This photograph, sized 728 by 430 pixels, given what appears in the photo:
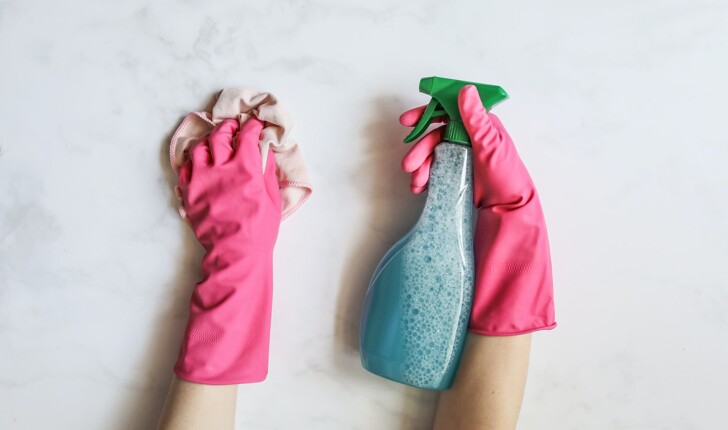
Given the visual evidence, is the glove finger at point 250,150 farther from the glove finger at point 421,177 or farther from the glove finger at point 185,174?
the glove finger at point 421,177

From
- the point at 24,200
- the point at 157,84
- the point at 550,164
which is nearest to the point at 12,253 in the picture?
the point at 24,200

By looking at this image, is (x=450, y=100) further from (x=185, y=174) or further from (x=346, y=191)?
(x=185, y=174)

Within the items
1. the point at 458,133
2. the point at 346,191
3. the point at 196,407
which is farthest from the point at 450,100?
the point at 196,407

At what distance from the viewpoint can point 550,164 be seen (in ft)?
2.59

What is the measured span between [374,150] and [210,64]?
224mm

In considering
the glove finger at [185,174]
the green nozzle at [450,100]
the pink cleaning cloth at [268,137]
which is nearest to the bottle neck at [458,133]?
the green nozzle at [450,100]

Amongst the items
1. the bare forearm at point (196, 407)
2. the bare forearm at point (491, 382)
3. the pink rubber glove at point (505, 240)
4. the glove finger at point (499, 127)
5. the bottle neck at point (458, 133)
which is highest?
the glove finger at point (499, 127)

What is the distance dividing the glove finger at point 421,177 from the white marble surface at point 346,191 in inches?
1.9

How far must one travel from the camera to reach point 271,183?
0.76m

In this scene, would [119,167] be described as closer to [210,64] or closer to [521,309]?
[210,64]

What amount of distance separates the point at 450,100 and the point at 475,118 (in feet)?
0.13

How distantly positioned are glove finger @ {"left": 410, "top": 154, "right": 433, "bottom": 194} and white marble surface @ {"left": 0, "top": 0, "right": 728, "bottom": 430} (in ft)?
0.16

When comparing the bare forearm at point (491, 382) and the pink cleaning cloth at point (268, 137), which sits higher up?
the pink cleaning cloth at point (268, 137)

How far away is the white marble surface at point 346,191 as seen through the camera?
0.78 metres
